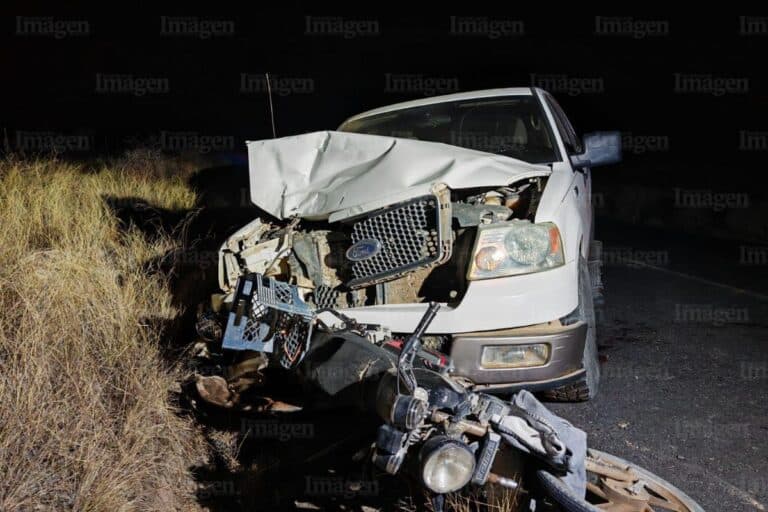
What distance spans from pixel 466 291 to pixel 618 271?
5.03m

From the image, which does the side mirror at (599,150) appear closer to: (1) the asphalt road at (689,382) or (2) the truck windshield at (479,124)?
(2) the truck windshield at (479,124)

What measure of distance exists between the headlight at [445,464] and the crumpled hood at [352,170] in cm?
179

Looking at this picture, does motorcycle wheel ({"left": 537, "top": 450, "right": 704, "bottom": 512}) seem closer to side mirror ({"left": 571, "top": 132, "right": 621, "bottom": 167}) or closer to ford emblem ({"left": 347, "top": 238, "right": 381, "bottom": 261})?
ford emblem ({"left": 347, "top": 238, "right": 381, "bottom": 261})

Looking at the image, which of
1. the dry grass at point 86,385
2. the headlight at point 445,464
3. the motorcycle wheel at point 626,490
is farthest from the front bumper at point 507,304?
the dry grass at point 86,385

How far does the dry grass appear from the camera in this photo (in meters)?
3.11

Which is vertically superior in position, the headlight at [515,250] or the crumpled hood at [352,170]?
the crumpled hood at [352,170]

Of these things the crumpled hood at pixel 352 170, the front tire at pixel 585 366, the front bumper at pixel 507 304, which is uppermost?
the crumpled hood at pixel 352 170

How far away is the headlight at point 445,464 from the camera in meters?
2.39

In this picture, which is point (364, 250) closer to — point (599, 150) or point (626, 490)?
point (626, 490)

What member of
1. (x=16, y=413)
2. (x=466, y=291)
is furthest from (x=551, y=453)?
(x=16, y=413)

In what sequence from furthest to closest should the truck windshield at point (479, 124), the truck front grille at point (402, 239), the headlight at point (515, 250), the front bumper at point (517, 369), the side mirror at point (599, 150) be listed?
the truck windshield at point (479, 124) → the side mirror at point (599, 150) → the truck front grille at point (402, 239) → the headlight at point (515, 250) → the front bumper at point (517, 369)

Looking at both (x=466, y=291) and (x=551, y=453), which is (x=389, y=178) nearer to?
(x=466, y=291)

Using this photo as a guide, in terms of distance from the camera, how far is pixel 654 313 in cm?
636

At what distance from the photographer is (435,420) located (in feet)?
8.41
